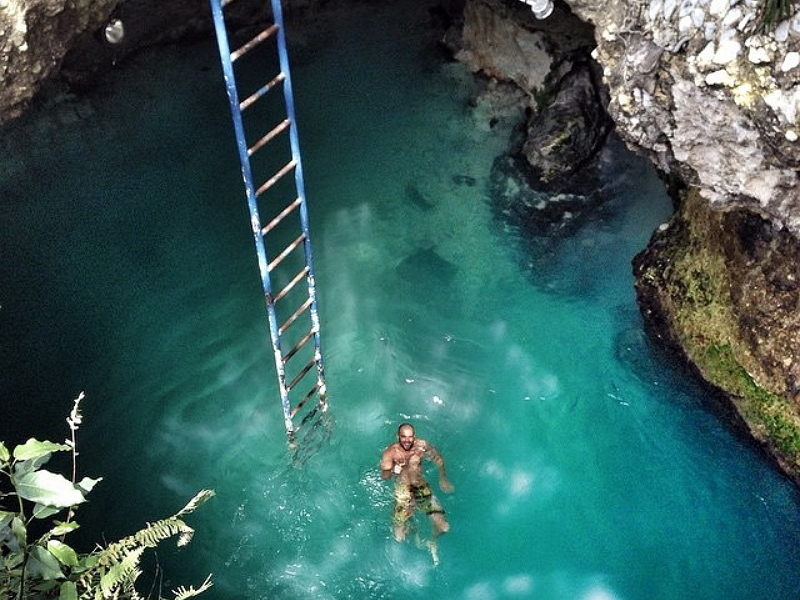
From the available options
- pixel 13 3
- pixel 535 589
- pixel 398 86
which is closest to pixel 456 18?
pixel 398 86

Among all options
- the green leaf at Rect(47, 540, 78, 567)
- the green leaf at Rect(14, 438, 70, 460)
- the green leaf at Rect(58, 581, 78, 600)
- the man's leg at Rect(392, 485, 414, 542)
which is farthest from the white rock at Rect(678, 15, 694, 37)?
the green leaf at Rect(58, 581, 78, 600)

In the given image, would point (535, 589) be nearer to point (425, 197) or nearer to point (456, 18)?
point (425, 197)

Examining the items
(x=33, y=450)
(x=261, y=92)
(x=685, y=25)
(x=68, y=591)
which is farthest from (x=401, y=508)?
(x=685, y=25)

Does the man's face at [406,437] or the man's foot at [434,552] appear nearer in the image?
the man's face at [406,437]

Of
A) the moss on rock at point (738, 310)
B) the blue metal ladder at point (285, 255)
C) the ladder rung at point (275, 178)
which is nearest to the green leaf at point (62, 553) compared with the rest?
the blue metal ladder at point (285, 255)

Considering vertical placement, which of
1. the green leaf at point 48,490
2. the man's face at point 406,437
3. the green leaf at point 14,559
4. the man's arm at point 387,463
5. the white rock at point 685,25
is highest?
the white rock at point 685,25

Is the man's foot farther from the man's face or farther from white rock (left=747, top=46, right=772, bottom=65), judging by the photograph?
white rock (left=747, top=46, right=772, bottom=65)

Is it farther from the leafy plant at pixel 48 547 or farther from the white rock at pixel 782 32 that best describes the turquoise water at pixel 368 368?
the white rock at pixel 782 32
